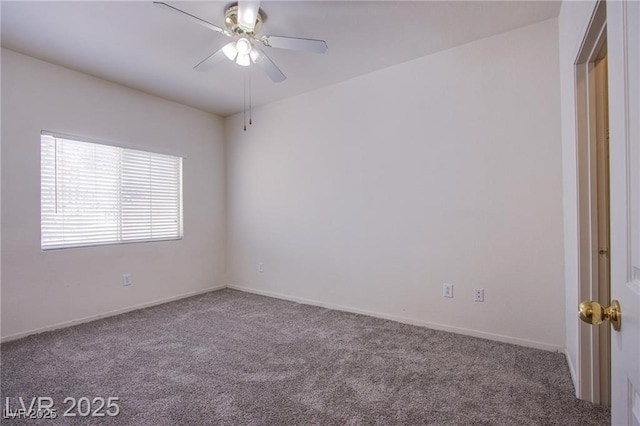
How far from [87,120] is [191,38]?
1550 millimetres

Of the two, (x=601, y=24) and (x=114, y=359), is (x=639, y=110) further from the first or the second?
(x=114, y=359)

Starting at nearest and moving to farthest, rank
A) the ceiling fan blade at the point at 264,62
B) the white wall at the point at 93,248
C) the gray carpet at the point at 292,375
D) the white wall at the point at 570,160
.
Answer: the gray carpet at the point at 292,375, the white wall at the point at 570,160, the ceiling fan blade at the point at 264,62, the white wall at the point at 93,248

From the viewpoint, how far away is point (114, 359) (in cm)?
234

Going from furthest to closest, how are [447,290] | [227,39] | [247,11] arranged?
[447,290], [227,39], [247,11]

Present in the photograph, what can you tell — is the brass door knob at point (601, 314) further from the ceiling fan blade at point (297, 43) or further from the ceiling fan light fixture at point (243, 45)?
the ceiling fan light fixture at point (243, 45)

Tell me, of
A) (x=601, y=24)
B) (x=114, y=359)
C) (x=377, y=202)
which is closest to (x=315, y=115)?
(x=377, y=202)

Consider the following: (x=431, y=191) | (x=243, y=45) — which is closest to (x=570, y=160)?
(x=431, y=191)

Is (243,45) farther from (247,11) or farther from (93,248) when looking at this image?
(93,248)

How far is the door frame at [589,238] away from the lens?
1720 mm

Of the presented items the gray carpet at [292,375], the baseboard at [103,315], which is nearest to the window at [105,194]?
the baseboard at [103,315]

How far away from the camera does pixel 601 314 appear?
690mm

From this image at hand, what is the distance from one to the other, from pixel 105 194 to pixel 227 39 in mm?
2132

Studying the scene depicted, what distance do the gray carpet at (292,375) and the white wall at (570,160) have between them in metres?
0.34

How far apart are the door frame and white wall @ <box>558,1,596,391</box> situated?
0.04 metres
